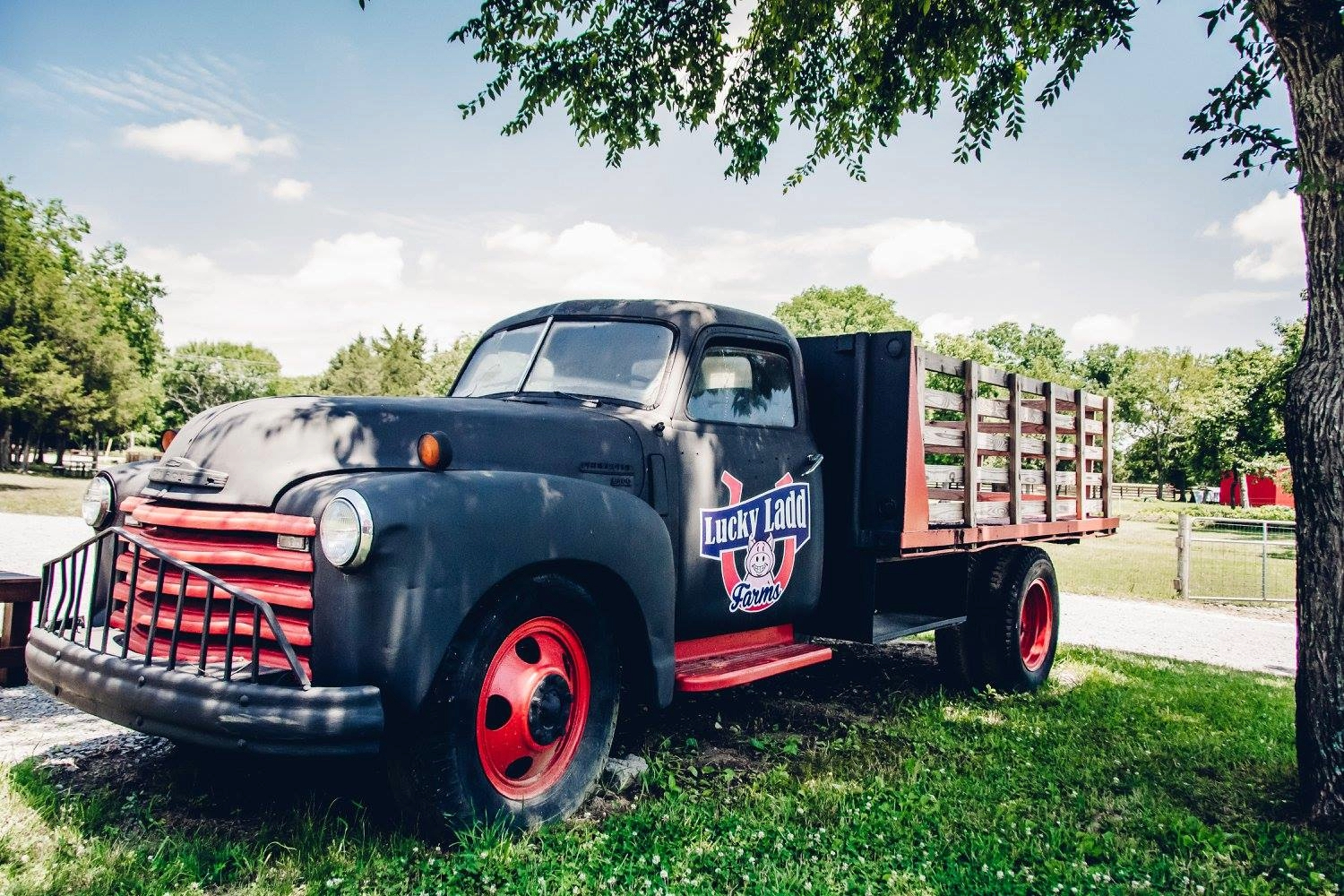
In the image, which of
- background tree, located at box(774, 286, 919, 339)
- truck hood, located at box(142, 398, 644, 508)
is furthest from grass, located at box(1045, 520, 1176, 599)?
background tree, located at box(774, 286, 919, 339)

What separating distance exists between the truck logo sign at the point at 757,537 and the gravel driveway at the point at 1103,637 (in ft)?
9.49

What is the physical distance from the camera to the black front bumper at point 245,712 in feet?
9.38

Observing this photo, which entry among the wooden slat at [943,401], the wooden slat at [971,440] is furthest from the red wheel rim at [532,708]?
the wooden slat at [971,440]

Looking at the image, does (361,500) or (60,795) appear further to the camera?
(60,795)

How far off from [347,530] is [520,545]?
2.00 feet

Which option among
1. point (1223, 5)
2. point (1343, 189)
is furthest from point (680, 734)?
point (1223, 5)

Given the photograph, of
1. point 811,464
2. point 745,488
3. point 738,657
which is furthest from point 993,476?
point 738,657

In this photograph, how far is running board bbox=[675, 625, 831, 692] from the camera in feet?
13.7

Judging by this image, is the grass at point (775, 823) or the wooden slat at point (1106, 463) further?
the wooden slat at point (1106, 463)

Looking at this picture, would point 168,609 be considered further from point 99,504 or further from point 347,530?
point 99,504

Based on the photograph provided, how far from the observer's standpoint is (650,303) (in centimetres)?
478

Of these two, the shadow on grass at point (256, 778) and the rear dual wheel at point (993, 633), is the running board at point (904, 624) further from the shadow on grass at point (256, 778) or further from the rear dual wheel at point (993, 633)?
the shadow on grass at point (256, 778)

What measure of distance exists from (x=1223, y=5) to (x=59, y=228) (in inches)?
1688

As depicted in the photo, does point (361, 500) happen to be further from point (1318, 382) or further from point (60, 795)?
point (1318, 382)
